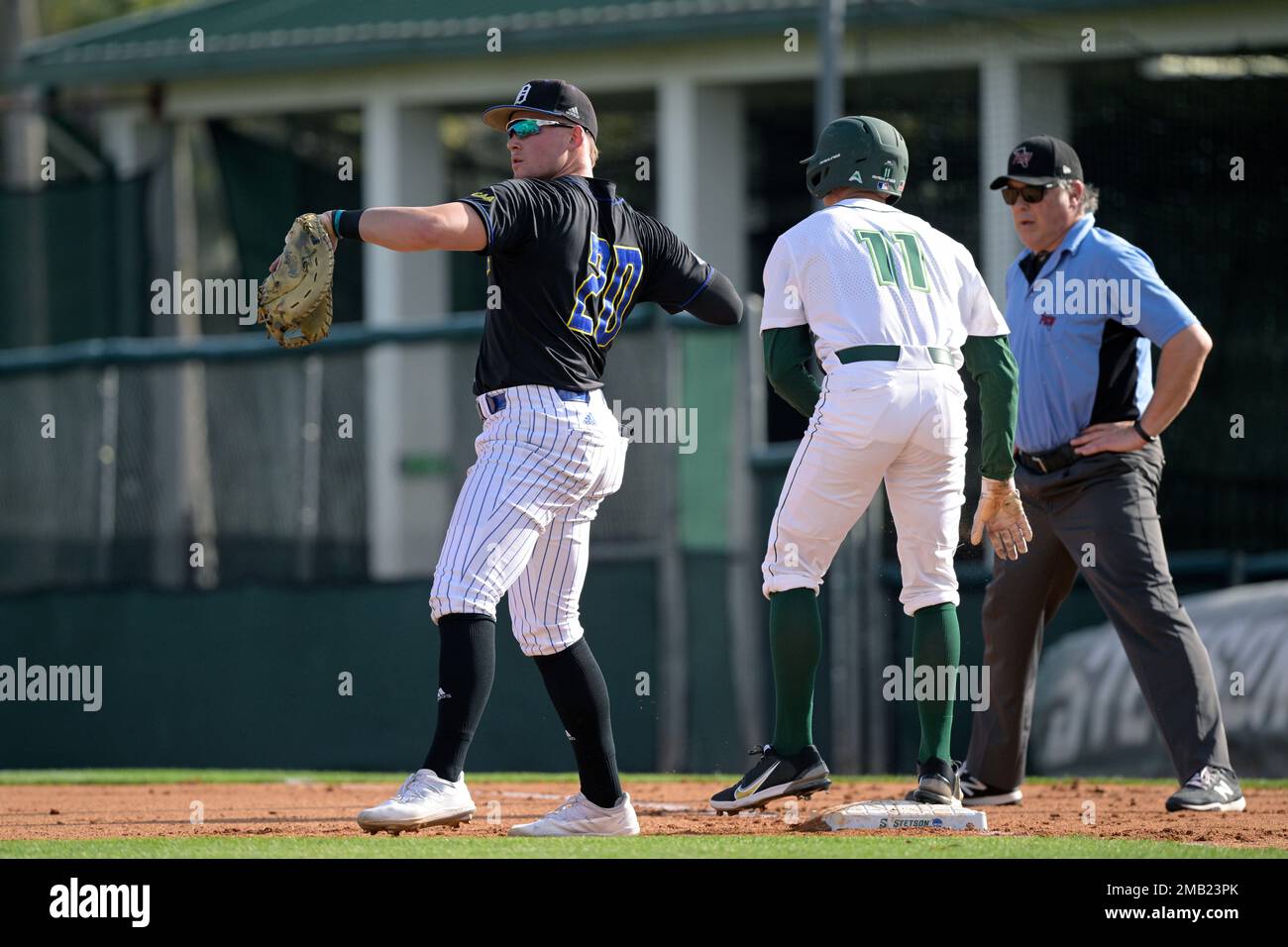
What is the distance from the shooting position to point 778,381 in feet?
19.0

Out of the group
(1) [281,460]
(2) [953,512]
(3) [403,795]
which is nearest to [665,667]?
(1) [281,460]

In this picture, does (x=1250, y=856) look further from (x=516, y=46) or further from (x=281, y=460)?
(x=516, y=46)

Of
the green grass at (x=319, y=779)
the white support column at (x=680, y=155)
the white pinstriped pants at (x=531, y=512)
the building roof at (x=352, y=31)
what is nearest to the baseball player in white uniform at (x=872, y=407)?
the white pinstriped pants at (x=531, y=512)

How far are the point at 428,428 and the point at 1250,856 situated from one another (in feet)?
24.1

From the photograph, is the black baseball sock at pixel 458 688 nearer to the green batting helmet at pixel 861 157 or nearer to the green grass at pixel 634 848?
the green grass at pixel 634 848

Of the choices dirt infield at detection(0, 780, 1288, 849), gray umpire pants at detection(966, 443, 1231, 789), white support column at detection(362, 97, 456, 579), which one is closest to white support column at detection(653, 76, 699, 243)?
white support column at detection(362, 97, 456, 579)

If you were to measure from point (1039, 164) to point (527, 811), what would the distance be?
2.87 m

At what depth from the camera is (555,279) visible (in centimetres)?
531

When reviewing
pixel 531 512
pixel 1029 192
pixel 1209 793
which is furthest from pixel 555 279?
pixel 1209 793

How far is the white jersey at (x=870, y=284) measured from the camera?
5.58 m

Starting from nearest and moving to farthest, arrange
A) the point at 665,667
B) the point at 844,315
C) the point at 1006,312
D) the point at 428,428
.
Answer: the point at 844,315
the point at 1006,312
the point at 665,667
the point at 428,428

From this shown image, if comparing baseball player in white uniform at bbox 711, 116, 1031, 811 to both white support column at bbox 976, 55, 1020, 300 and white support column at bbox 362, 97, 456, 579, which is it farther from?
white support column at bbox 362, 97, 456, 579

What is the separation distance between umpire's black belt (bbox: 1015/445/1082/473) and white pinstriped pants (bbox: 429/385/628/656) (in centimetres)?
191
